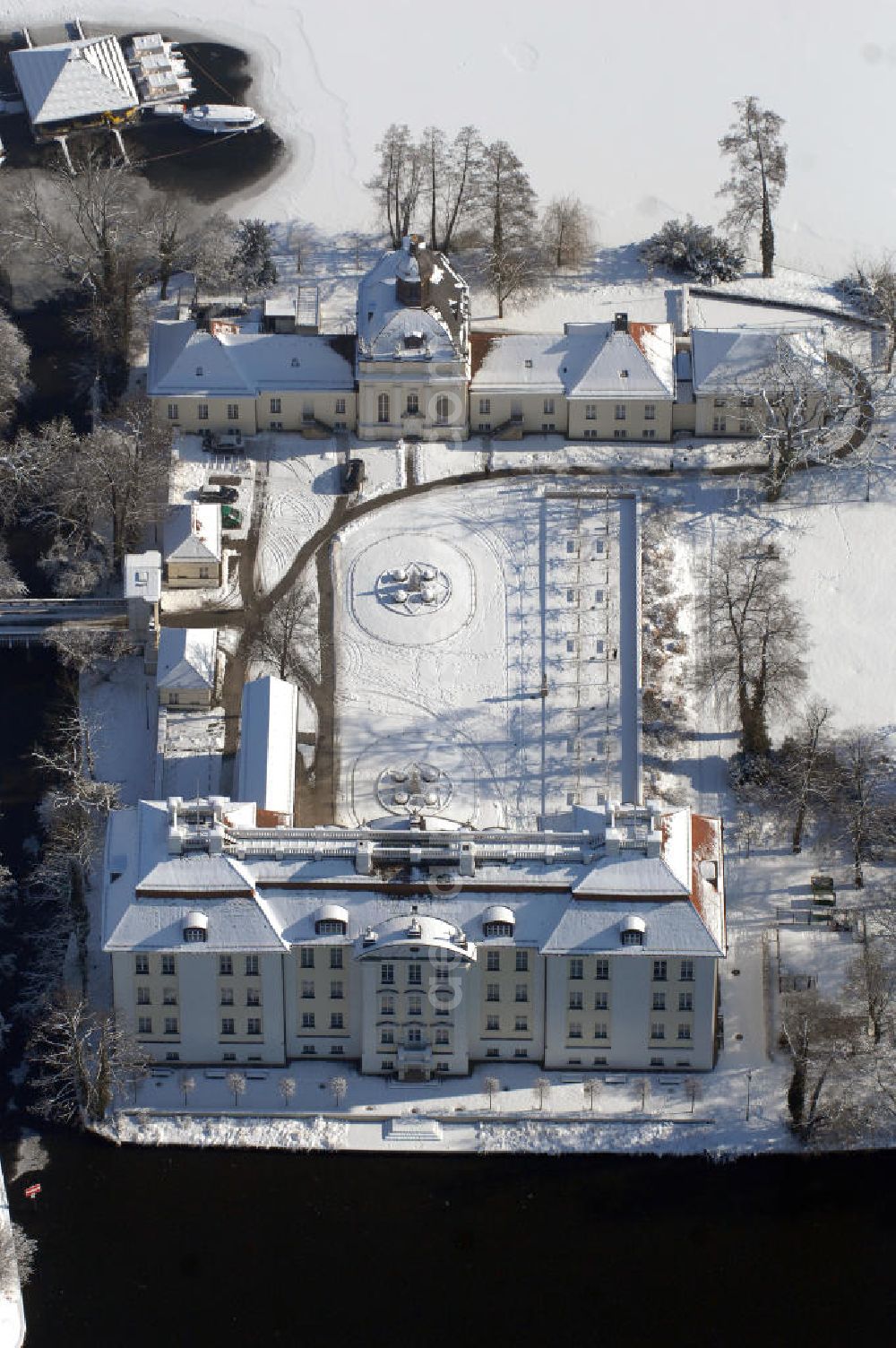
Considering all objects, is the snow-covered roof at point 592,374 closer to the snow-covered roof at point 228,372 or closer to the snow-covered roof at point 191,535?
the snow-covered roof at point 228,372

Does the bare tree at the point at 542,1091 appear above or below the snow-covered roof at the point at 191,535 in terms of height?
below

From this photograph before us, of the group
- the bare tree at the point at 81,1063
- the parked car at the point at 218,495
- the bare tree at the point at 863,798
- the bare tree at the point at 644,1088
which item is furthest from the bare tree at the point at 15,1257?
the parked car at the point at 218,495

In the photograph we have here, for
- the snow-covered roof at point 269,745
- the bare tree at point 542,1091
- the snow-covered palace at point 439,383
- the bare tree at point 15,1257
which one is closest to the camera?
the bare tree at point 15,1257

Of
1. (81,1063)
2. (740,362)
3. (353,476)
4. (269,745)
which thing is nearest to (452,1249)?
(81,1063)

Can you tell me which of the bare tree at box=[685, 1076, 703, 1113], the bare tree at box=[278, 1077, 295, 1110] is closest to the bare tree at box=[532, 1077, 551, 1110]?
the bare tree at box=[685, 1076, 703, 1113]

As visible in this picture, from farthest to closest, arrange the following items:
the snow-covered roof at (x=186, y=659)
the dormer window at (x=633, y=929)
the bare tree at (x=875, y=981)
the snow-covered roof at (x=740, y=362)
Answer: the snow-covered roof at (x=740, y=362) < the snow-covered roof at (x=186, y=659) < the bare tree at (x=875, y=981) < the dormer window at (x=633, y=929)

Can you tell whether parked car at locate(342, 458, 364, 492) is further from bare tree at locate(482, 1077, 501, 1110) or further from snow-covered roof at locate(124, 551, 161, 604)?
bare tree at locate(482, 1077, 501, 1110)

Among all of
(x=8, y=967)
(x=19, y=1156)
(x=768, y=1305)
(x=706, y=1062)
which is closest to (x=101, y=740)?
(x=8, y=967)
